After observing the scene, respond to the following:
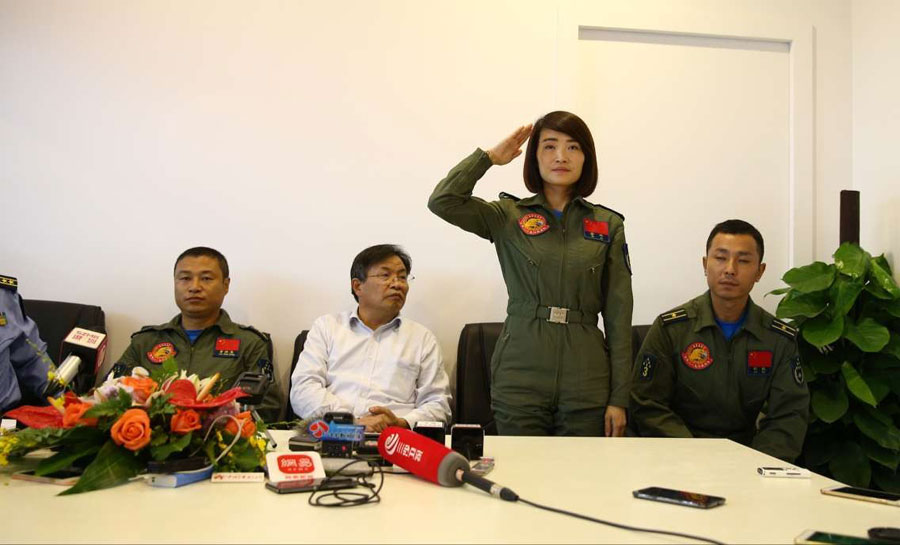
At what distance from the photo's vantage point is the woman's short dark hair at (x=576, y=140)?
2355 mm

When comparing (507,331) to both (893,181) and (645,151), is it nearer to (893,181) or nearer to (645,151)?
(645,151)

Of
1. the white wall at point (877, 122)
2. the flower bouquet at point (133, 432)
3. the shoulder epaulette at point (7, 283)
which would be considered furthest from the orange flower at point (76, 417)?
the white wall at point (877, 122)

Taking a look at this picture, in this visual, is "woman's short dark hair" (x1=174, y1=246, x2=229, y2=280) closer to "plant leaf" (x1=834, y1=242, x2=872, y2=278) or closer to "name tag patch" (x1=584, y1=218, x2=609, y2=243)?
"name tag patch" (x1=584, y1=218, x2=609, y2=243)

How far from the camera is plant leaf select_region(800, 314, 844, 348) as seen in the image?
113 inches

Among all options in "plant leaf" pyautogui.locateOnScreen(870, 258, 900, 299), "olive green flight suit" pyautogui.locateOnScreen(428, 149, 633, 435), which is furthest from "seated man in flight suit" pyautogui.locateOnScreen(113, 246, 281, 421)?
"plant leaf" pyautogui.locateOnScreen(870, 258, 900, 299)

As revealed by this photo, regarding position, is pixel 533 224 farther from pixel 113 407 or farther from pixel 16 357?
pixel 16 357

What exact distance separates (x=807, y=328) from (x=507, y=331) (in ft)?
4.53

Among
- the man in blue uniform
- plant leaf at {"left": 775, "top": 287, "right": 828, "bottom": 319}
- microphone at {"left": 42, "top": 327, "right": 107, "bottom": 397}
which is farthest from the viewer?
plant leaf at {"left": 775, "top": 287, "right": 828, "bottom": 319}

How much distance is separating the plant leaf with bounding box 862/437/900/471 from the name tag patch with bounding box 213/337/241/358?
99.9 inches

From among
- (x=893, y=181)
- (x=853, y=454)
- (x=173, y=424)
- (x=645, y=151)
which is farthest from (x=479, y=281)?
(x=173, y=424)

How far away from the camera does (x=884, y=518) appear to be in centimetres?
126

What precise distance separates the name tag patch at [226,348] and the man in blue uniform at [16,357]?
64 centimetres

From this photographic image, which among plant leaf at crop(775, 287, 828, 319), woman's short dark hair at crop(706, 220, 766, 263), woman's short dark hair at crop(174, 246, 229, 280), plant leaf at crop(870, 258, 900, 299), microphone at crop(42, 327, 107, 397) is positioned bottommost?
microphone at crop(42, 327, 107, 397)

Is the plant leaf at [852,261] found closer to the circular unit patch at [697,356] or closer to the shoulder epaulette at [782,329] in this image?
the shoulder epaulette at [782,329]
